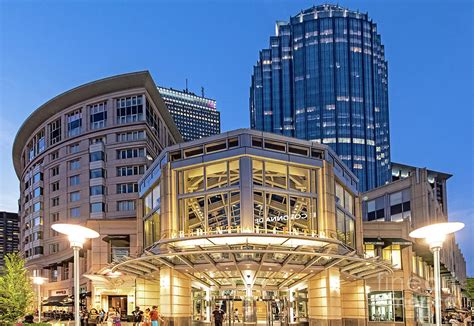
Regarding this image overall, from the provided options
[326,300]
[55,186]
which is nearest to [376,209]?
[326,300]

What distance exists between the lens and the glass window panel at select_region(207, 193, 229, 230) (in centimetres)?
3750

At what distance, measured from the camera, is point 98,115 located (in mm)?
89188

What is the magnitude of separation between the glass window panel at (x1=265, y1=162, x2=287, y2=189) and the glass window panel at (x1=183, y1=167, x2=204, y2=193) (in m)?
4.29

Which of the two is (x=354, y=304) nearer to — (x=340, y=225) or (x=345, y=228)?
(x=345, y=228)

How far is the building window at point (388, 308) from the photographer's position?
54.2m

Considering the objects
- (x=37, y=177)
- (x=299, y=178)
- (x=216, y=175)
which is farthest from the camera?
(x=37, y=177)

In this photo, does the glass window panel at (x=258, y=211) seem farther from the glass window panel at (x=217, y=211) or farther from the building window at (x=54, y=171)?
the building window at (x=54, y=171)

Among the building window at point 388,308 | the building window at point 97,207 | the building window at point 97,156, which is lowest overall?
the building window at point 388,308

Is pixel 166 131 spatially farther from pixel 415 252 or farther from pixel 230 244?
pixel 230 244

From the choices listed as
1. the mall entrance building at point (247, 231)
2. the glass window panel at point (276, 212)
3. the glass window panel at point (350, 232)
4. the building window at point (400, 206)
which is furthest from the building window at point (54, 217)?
the glass window panel at point (276, 212)

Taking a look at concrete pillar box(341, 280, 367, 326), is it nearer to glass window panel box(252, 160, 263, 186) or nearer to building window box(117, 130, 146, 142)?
glass window panel box(252, 160, 263, 186)

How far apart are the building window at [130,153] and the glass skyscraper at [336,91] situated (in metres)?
80.2

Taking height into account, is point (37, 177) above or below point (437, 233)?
above

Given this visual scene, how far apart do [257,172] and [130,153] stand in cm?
5152
